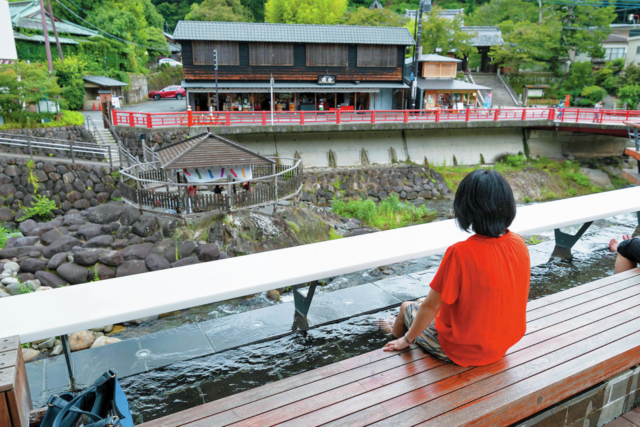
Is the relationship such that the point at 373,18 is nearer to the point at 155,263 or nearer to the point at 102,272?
the point at 155,263

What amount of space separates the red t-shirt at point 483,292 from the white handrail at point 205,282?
140 centimetres

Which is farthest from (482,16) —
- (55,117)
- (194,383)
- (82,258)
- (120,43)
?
(194,383)

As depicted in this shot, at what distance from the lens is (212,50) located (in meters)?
21.8

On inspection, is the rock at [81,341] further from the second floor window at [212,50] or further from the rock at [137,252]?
the second floor window at [212,50]

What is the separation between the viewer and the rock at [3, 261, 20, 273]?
25.2ft

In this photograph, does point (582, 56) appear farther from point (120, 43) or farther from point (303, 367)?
point (303, 367)

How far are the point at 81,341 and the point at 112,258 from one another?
3454 mm

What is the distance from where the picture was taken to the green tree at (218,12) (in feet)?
125

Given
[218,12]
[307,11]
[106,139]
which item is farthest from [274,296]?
[218,12]

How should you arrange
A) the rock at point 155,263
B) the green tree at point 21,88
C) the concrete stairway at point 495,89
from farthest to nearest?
the concrete stairway at point 495,89 → the green tree at point 21,88 → the rock at point 155,263

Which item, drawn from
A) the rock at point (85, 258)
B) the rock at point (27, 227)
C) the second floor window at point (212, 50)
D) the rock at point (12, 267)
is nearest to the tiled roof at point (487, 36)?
the second floor window at point (212, 50)

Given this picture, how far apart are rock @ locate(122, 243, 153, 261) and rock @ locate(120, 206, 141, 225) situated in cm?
124

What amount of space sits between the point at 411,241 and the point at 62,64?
77.8 ft

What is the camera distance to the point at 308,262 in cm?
365
